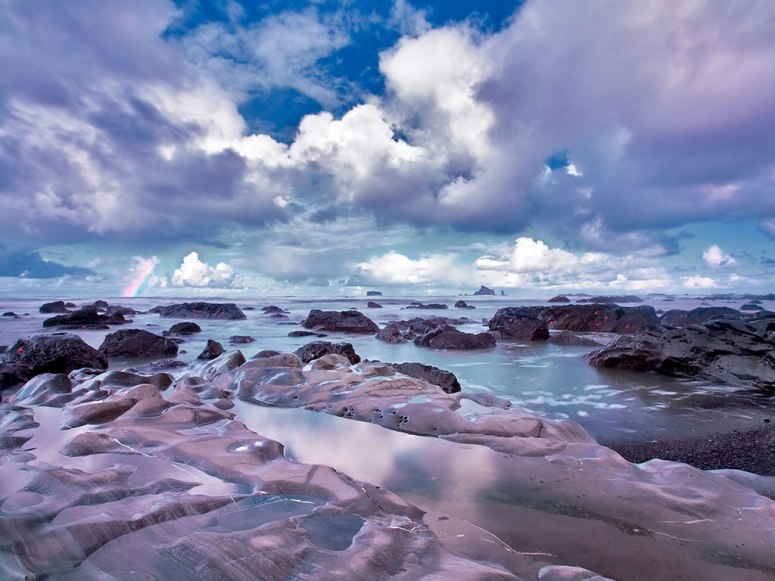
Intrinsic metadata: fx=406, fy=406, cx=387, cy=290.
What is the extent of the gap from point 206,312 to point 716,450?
22.9m

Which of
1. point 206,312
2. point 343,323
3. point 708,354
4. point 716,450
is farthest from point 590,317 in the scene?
point 206,312

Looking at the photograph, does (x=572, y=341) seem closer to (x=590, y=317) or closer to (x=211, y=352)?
(x=590, y=317)

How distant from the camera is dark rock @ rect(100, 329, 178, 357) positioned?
8805 mm

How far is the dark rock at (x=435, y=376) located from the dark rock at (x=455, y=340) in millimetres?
4460

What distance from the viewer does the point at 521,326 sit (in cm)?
1240

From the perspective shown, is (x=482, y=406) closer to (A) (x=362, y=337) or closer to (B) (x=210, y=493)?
(B) (x=210, y=493)

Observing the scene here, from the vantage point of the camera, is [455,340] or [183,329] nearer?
[455,340]

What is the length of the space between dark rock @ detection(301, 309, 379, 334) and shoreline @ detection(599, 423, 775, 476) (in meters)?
11.4

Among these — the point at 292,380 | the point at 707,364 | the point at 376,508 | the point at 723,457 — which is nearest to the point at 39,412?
the point at 292,380

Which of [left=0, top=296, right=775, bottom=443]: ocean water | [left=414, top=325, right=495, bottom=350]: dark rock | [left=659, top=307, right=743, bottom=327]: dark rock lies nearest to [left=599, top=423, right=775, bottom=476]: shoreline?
[left=0, top=296, right=775, bottom=443]: ocean water

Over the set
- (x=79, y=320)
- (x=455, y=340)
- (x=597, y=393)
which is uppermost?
(x=79, y=320)

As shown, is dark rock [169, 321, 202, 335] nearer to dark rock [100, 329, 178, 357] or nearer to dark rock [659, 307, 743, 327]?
dark rock [100, 329, 178, 357]

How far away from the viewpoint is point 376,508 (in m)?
2.05

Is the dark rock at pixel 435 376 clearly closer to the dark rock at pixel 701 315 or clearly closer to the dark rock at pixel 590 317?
the dark rock at pixel 590 317
